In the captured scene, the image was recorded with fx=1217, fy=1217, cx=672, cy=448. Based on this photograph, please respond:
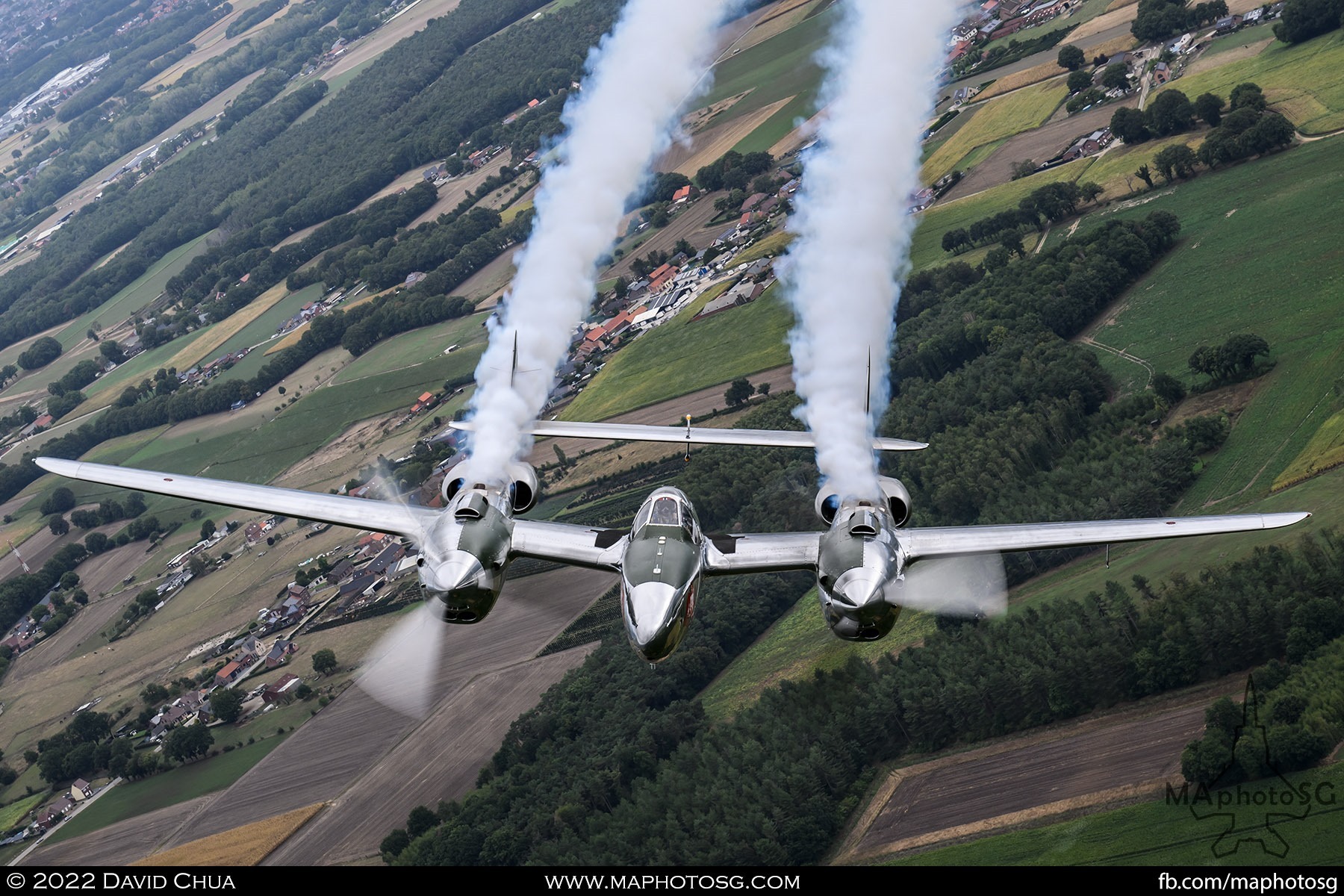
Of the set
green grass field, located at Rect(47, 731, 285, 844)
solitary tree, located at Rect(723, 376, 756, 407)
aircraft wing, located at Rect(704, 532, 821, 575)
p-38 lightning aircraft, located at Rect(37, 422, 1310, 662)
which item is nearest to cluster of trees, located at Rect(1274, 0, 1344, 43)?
solitary tree, located at Rect(723, 376, 756, 407)

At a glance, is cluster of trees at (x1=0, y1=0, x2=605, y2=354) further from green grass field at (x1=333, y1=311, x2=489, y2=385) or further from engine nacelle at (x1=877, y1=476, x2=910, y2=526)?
engine nacelle at (x1=877, y1=476, x2=910, y2=526)

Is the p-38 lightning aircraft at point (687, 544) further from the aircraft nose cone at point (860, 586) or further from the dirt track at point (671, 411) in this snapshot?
the dirt track at point (671, 411)

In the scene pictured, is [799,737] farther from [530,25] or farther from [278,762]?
[530,25]

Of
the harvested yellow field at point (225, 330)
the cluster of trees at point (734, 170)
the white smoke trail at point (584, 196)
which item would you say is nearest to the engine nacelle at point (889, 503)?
the white smoke trail at point (584, 196)

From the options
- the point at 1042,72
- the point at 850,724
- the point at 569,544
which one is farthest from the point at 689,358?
the point at 569,544

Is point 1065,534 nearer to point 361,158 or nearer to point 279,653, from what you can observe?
point 279,653
